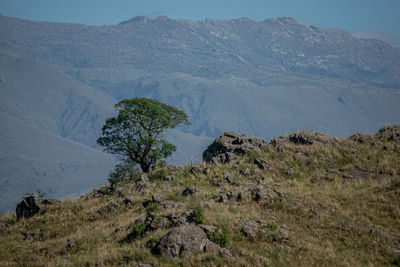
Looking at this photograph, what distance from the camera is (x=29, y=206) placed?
2122 cm

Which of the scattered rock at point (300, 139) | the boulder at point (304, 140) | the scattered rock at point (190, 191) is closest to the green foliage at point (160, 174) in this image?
the scattered rock at point (190, 191)

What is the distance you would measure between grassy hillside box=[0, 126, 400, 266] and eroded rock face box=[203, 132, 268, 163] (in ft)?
3.23

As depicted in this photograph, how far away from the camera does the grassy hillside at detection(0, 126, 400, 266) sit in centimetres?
1045

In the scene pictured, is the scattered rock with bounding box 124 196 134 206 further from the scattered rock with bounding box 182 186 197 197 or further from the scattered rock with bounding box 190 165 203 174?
the scattered rock with bounding box 190 165 203 174

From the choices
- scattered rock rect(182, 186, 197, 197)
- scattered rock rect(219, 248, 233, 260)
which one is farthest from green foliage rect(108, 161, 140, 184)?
scattered rock rect(219, 248, 233, 260)

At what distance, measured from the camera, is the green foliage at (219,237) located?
34.5 feet

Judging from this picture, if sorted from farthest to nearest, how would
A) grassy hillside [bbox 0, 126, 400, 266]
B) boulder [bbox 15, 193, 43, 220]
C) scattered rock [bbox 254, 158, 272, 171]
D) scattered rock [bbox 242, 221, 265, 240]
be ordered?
boulder [bbox 15, 193, 43, 220] < scattered rock [bbox 254, 158, 272, 171] < scattered rock [bbox 242, 221, 265, 240] < grassy hillside [bbox 0, 126, 400, 266]

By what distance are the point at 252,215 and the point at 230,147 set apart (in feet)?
38.3

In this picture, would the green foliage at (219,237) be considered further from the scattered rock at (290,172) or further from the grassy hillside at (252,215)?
the scattered rock at (290,172)

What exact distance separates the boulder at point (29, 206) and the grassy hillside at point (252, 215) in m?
0.80

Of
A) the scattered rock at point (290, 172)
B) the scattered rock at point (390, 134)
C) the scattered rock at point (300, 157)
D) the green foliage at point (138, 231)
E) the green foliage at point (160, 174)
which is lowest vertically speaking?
the green foliage at point (160, 174)

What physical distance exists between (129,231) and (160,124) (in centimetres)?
2014

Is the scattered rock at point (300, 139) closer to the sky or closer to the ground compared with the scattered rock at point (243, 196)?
closer to the sky

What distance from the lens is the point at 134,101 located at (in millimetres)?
32594
